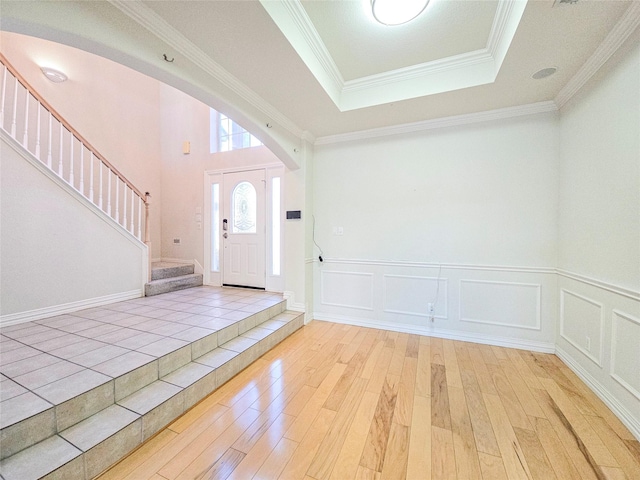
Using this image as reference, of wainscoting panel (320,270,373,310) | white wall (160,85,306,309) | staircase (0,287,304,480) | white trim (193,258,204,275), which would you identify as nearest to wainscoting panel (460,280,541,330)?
wainscoting panel (320,270,373,310)

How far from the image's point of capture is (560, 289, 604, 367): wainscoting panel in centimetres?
206

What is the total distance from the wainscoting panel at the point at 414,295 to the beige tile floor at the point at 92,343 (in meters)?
1.56

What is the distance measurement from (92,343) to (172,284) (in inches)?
80.9

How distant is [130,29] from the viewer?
159cm

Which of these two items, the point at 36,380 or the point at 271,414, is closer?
the point at 36,380

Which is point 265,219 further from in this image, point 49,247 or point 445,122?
point 445,122

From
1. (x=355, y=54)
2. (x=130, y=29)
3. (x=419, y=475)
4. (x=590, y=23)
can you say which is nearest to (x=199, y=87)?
(x=130, y=29)

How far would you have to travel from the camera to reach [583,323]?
89.6 inches

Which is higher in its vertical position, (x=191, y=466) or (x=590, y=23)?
(x=590, y=23)

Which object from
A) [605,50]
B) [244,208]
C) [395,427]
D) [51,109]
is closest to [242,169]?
[244,208]

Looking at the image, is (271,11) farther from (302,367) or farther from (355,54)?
(302,367)

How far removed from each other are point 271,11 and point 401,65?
1485 millimetres

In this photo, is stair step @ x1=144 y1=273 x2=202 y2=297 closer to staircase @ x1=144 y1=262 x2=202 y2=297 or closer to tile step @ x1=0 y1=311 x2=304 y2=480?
staircase @ x1=144 y1=262 x2=202 y2=297

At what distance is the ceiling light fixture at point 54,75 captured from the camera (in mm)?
3619
